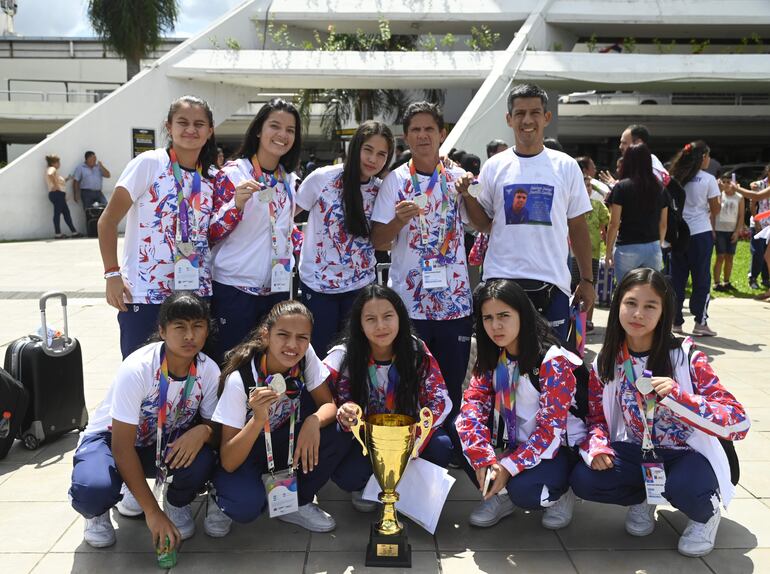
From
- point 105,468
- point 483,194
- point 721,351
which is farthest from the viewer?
point 721,351

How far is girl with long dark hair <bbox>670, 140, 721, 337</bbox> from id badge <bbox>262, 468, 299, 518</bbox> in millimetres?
5052

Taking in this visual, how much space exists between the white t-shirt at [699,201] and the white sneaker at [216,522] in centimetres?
556

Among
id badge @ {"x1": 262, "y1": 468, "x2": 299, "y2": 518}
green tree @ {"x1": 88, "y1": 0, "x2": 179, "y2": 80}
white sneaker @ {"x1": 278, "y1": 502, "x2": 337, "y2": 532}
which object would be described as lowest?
white sneaker @ {"x1": 278, "y1": 502, "x2": 337, "y2": 532}

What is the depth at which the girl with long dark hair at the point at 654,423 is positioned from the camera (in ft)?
9.82

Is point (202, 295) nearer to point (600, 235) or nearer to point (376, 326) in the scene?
point (376, 326)

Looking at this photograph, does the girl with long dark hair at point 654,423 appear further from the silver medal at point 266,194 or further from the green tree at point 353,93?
the green tree at point 353,93

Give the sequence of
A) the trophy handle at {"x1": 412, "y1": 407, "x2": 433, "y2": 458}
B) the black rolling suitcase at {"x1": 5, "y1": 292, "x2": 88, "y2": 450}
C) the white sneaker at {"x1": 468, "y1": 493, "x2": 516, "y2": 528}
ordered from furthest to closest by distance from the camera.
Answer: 1. the black rolling suitcase at {"x1": 5, "y1": 292, "x2": 88, "y2": 450}
2. the white sneaker at {"x1": 468, "y1": 493, "x2": 516, "y2": 528}
3. the trophy handle at {"x1": 412, "y1": 407, "x2": 433, "y2": 458}

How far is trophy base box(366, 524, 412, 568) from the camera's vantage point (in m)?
2.92

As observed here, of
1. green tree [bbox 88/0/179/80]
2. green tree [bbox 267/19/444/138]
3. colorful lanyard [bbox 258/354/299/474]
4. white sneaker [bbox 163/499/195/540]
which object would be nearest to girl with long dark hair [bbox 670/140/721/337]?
colorful lanyard [bbox 258/354/299/474]

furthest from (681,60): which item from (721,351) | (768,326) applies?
(721,351)

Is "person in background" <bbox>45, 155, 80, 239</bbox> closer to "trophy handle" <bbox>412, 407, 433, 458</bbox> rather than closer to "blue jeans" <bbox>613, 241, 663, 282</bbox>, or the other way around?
"blue jeans" <bbox>613, 241, 663, 282</bbox>

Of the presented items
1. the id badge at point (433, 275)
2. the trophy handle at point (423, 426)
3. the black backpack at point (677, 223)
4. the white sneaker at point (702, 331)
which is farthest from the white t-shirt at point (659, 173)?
the trophy handle at point (423, 426)

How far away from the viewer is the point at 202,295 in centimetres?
356

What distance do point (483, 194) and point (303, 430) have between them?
1511mm
